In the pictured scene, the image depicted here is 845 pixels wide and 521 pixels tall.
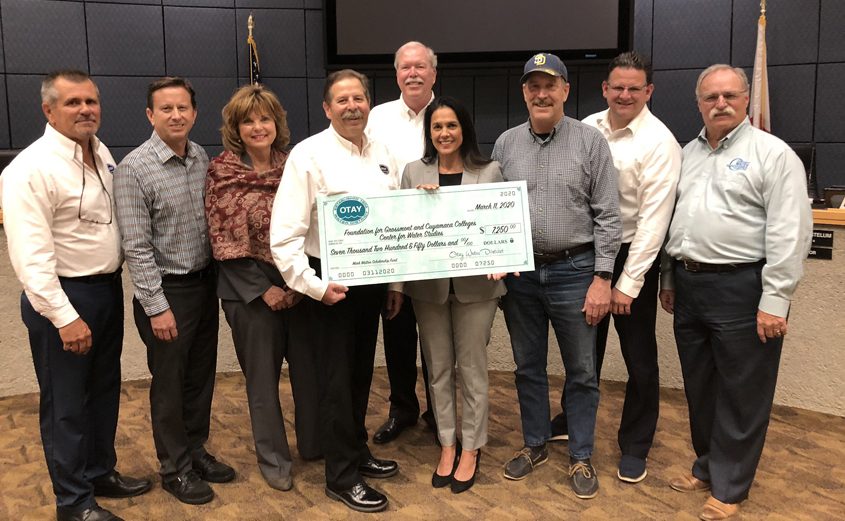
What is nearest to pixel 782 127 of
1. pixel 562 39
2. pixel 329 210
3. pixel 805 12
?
pixel 805 12

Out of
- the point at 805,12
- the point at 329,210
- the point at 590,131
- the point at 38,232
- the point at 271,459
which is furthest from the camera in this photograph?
the point at 805,12

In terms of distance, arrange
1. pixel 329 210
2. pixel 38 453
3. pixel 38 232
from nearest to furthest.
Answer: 1. pixel 38 232
2. pixel 329 210
3. pixel 38 453

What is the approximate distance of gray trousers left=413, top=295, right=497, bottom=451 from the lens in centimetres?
244

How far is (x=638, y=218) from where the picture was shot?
2.47 meters

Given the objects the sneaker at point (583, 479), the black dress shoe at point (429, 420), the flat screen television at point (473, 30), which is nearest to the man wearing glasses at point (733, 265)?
the sneaker at point (583, 479)

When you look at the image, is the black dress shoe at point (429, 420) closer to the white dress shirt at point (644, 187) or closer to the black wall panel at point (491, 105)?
the white dress shirt at point (644, 187)

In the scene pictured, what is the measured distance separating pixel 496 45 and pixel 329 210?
4068 millimetres

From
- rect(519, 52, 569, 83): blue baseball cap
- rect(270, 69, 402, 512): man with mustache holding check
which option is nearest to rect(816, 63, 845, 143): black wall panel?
rect(519, 52, 569, 83): blue baseball cap

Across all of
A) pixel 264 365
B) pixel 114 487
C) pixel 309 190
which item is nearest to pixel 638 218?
pixel 309 190

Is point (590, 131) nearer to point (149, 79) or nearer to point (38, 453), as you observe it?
point (38, 453)

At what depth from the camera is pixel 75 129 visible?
2.17m

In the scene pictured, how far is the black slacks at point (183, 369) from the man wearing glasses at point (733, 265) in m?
1.71

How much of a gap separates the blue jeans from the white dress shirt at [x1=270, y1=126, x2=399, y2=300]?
0.68m

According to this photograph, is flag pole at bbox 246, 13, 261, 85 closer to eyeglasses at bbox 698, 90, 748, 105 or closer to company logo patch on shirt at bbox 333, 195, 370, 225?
company logo patch on shirt at bbox 333, 195, 370, 225
